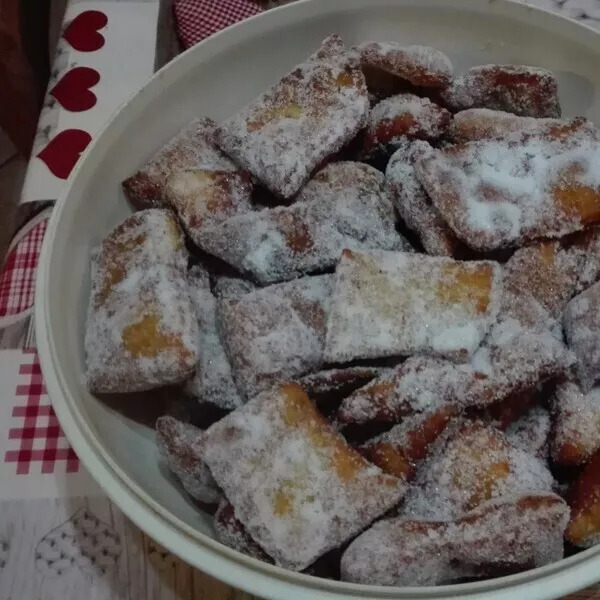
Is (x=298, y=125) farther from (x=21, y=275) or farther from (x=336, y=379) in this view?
(x=21, y=275)

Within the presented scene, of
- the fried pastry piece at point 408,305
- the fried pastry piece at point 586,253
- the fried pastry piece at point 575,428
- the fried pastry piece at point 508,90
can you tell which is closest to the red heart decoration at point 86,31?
the fried pastry piece at point 508,90

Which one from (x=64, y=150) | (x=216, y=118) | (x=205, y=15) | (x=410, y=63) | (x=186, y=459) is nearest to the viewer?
(x=186, y=459)

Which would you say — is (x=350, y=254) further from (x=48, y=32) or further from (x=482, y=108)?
(x=48, y=32)

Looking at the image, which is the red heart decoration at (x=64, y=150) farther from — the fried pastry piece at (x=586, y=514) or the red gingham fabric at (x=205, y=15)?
the fried pastry piece at (x=586, y=514)

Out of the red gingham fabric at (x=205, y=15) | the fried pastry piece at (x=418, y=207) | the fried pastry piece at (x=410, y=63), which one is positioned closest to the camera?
the fried pastry piece at (x=418, y=207)

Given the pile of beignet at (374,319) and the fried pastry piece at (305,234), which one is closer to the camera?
the pile of beignet at (374,319)

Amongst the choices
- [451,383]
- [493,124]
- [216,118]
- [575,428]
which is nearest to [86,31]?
[216,118]

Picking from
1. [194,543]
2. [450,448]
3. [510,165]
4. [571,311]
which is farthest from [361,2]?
[194,543]
